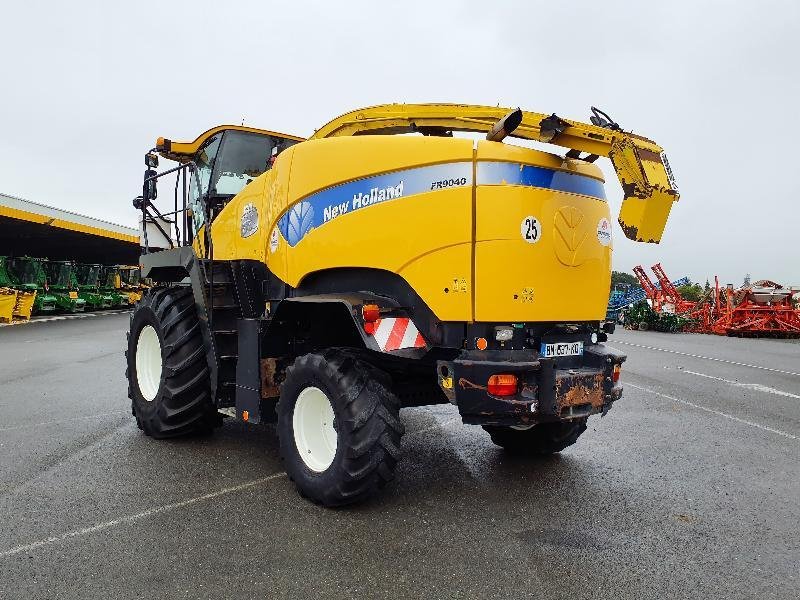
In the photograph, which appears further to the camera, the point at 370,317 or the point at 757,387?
the point at 757,387

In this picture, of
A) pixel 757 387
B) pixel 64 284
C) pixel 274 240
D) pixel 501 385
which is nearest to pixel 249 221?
pixel 274 240

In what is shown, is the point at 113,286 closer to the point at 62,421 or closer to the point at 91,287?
the point at 91,287

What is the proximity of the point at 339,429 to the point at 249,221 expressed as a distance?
2124mm

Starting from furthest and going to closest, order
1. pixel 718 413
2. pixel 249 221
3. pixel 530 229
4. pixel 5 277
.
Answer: pixel 5 277 → pixel 718 413 → pixel 249 221 → pixel 530 229

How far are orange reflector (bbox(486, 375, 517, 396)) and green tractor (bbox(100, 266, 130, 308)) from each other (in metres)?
34.2

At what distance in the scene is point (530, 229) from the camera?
384 cm

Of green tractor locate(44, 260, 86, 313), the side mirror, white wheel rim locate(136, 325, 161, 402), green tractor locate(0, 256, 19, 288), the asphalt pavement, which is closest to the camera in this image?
the asphalt pavement

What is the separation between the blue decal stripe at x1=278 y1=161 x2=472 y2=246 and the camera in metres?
3.81

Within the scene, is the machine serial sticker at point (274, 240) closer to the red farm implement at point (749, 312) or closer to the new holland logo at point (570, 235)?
the new holland logo at point (570, 235)

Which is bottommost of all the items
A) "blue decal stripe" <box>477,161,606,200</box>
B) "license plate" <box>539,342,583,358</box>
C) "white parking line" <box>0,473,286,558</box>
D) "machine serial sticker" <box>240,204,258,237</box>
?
"white parking line" <box>0,473,286,558</box>

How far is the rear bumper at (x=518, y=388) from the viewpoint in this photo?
3.71 meters

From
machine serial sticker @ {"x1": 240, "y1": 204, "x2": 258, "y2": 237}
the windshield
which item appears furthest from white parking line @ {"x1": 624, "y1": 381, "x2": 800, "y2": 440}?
the windshield

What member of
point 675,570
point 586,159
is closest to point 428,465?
point 675,570

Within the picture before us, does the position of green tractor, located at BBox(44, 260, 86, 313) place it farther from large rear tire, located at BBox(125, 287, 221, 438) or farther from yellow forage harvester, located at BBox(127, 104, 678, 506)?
yellow forage harvester, located at BBox(127, 104, 678, 506)
